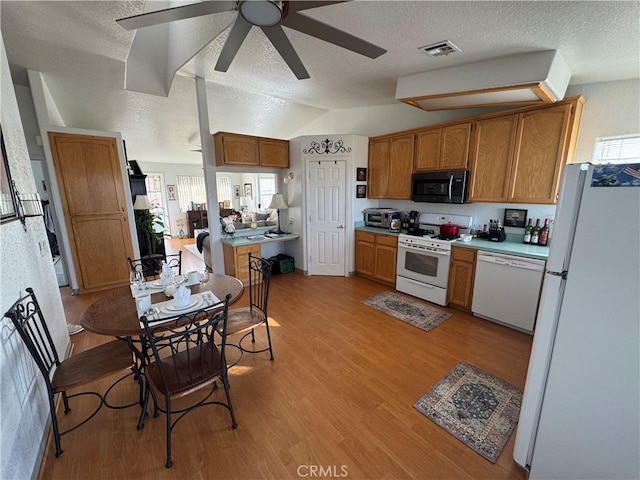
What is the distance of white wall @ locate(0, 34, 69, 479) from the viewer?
1311mm

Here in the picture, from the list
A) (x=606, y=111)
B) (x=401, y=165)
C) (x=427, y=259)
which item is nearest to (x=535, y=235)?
(x=427, y=259)

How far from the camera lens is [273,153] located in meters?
4.43

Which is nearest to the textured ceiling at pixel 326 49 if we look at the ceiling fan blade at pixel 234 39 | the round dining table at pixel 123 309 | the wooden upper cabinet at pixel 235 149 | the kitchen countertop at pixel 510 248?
the ceiling fan blade at pixel 234 39

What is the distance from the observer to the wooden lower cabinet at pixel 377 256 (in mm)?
4039

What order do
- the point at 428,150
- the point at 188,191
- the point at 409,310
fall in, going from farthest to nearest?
the point at 188,191
the point at 428,150
the point at 409,310

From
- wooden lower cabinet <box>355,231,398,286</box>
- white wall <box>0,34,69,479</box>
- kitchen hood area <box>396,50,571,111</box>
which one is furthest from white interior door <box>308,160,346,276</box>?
white wall <box>0,34,69,479</box>

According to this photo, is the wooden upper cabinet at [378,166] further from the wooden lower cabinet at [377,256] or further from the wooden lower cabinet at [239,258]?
the wooden lower cabinet at [239,258]

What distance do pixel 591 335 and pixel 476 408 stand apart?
3.55 ft

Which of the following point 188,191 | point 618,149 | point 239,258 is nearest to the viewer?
point 618,149

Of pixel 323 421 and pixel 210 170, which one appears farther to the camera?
pixel 210 170

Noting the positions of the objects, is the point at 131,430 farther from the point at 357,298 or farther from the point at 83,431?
the point at 357,298

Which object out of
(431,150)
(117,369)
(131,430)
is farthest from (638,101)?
(131,430)

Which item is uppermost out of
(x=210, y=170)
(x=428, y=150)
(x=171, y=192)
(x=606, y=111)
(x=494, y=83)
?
(x=494, y=83)

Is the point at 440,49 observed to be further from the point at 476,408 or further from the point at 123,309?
the point at 123,309
